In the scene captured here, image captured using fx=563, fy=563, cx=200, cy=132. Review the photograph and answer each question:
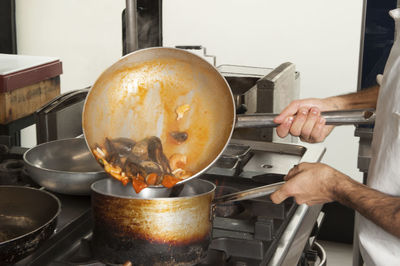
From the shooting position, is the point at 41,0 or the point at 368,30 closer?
the point at 368,30

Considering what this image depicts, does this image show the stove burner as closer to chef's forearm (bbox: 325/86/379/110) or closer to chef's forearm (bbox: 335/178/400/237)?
chef's forearm (bbox: 335/178/400/237)

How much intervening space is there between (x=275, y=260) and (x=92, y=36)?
2.92 metres

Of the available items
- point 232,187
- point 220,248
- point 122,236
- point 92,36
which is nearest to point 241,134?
point 232,187

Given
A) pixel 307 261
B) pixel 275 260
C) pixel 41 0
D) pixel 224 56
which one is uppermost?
pixel 41 0

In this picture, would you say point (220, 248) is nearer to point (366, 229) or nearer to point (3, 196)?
point (366, 229)

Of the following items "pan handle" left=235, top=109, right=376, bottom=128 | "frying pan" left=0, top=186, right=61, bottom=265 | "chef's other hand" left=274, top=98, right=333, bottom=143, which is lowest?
"frying pan" left=0, top=186, right=61, bottom=265

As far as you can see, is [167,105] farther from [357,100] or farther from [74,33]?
[74,33]

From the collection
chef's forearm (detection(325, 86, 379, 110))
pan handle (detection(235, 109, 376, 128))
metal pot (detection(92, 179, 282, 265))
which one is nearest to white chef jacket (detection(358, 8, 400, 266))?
pan handle (detection(235, 109, 376, 128))

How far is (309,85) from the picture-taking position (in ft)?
10.8

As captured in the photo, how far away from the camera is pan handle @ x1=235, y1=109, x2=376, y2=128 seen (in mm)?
1167

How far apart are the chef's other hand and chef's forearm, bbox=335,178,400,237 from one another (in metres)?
0.18

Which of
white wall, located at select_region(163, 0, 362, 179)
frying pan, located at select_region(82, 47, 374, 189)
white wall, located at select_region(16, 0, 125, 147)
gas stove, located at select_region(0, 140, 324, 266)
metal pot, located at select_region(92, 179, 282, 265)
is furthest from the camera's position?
white wall, located at select_region(16, 0, 125, 147)

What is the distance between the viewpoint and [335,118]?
1.18 m

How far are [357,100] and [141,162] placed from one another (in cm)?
68
